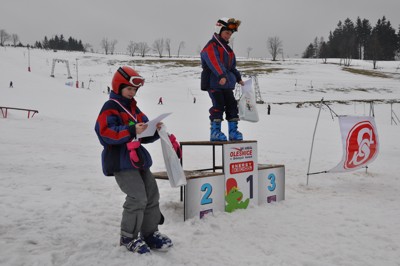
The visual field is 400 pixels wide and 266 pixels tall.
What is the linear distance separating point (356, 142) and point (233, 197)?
3.19 m

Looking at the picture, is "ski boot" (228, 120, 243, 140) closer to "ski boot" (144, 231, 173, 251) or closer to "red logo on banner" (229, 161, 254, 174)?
"red logo on banner" (229, 161, 254, 174)

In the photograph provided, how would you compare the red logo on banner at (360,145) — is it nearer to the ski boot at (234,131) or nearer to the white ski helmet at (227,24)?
the ski boot at (234,131)

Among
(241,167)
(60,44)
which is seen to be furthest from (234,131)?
(60,44)

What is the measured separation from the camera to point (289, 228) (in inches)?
179

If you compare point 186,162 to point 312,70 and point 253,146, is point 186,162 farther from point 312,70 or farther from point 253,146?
point 312,70

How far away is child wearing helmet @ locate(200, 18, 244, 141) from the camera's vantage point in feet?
18.0

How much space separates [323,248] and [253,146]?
2.01 metres

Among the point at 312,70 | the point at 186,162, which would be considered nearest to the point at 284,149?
the point at 186,162

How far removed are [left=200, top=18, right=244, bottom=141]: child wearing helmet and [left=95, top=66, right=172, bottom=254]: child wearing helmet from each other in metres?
1.98

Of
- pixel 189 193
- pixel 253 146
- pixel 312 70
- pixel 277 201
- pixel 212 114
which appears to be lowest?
pixel 277 201

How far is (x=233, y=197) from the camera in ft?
17.0

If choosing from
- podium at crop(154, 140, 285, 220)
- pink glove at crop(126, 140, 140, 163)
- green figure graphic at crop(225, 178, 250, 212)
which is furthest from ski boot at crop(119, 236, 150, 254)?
green figure graphic at crop(225, 178, 250, 212)

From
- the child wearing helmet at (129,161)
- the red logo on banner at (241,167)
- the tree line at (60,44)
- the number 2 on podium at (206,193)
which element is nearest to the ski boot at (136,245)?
the child wearing helmet at (129,161)

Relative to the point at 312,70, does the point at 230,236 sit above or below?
below
